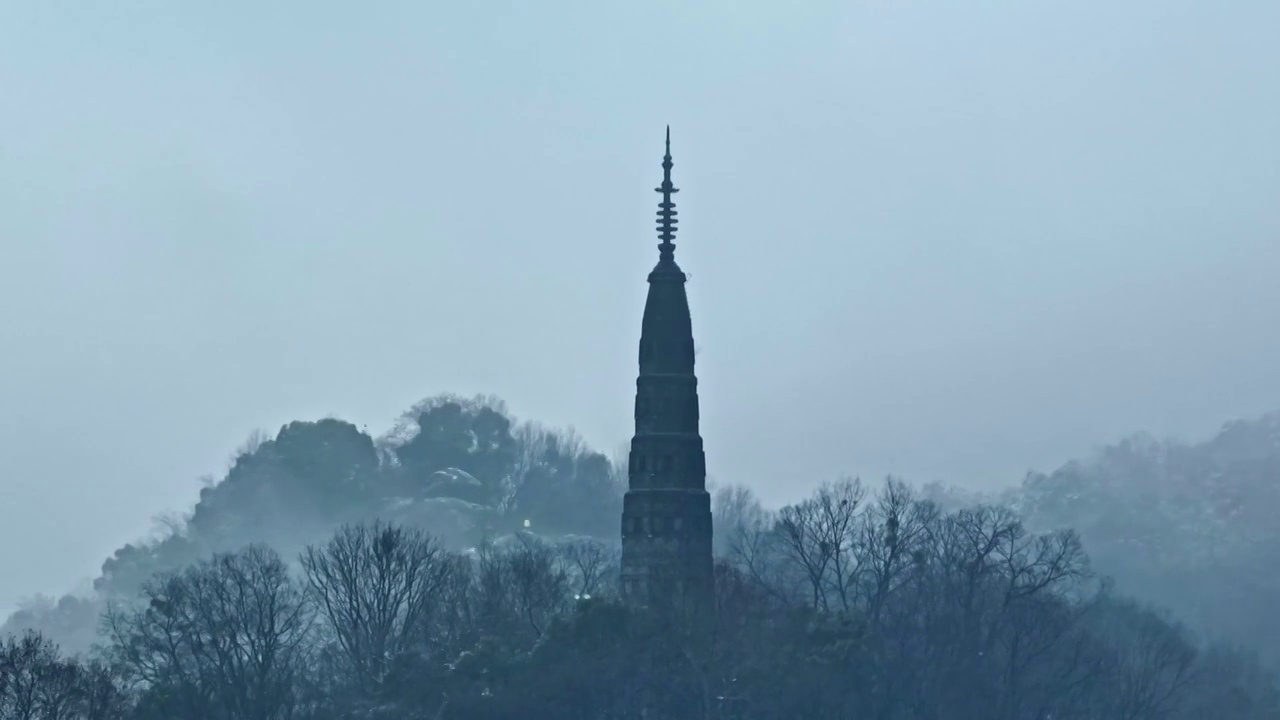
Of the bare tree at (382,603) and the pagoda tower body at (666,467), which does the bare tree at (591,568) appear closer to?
the bare tree at (382,603)

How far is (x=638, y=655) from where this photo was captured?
89.6 m

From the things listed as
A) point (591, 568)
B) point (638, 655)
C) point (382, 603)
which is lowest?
point (638, 655)

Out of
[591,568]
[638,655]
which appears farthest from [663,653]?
[591,568]

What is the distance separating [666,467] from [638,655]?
10.5 metres

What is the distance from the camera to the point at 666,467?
322 ft

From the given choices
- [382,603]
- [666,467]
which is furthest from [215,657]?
[666,467]

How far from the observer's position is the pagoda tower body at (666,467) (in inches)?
3848

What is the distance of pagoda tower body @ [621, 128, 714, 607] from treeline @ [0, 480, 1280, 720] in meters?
2.47

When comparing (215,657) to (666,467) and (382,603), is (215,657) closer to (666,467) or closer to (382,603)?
(382,603)

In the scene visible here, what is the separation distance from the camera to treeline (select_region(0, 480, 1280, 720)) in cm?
8838

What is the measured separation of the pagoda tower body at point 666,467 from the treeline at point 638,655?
97.1 inches

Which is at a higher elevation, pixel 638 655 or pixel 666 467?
pixel 666 467

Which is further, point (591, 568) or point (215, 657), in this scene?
point (591, 568)

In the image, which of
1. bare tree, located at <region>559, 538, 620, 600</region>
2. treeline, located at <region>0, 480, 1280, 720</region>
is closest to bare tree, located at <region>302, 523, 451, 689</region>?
treeline, located at <region>0, 480, 1280, 720</region>
